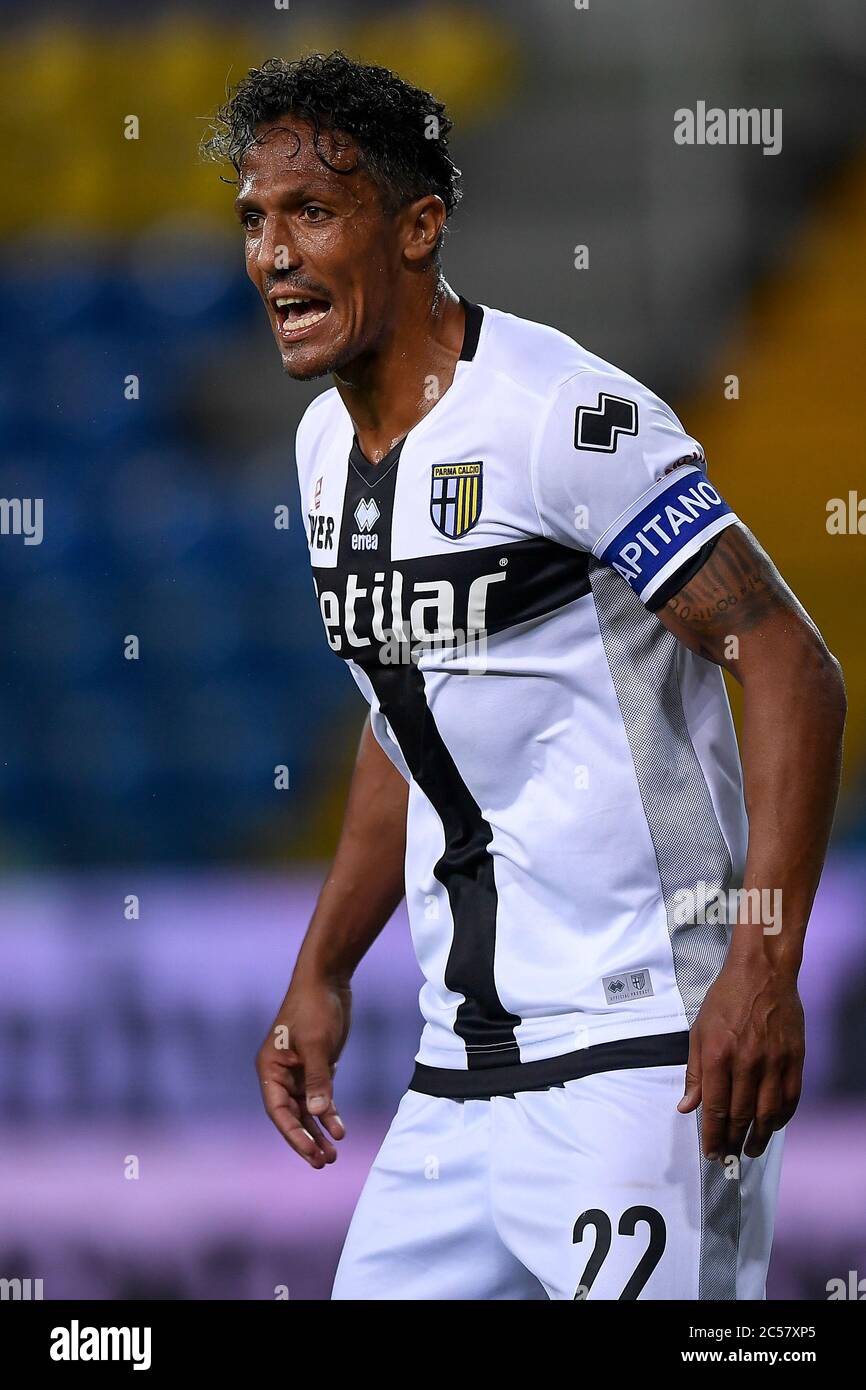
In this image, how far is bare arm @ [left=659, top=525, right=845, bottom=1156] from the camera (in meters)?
1.43

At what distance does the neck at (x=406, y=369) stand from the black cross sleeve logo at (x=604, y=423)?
7.6 inches

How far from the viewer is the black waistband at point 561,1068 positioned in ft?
5.09

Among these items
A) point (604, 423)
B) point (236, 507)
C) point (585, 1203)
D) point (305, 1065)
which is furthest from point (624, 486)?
point (236, 507)

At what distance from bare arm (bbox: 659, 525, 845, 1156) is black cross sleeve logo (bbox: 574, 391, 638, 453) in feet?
0.45

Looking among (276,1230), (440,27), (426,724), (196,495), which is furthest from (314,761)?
(426,724)

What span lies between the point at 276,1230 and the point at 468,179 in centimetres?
193

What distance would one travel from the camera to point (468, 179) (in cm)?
312

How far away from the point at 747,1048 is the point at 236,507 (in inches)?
88.5

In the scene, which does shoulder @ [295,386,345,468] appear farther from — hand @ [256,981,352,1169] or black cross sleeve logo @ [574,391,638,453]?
hand @ [256,981,352,1169]

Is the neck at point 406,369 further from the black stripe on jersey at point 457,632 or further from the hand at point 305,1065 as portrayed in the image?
the hand at point 305,1065

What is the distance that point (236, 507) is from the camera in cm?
345

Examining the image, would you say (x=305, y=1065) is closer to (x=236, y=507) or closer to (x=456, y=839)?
(x=456, y=839)

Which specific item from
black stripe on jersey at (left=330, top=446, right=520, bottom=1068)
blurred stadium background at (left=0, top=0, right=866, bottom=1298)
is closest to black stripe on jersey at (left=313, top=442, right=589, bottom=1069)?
black stripe on jersey at (left=330, top=446, right=520, bottom=1068)
